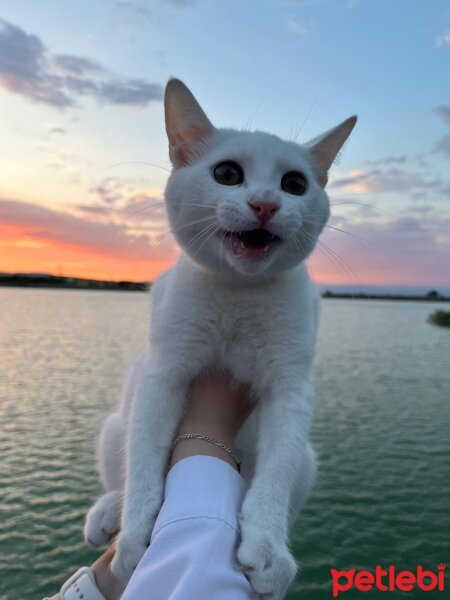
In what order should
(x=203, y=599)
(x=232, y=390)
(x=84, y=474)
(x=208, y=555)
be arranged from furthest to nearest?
(x=84, y=474)
(x=232, y=390)
(x=208, y=555)
(x=203, y=599)

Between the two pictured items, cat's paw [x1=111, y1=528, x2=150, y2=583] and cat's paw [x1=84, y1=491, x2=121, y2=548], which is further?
cat's paw [x1=84, y1=491, x2=121, y2=548]

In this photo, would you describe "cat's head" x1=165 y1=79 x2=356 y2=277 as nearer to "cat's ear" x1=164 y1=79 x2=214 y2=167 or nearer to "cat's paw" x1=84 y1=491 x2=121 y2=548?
"cat's ear" x1=164 y1=79 x2=214 y2=167

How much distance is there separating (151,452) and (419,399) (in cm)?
1264

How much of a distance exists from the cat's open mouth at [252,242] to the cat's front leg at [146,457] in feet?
1.92

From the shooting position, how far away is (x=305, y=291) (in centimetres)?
246

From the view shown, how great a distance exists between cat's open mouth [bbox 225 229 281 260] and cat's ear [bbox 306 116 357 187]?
56 centimetres

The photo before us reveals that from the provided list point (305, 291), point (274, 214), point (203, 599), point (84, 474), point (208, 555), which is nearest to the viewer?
point (203, 599)

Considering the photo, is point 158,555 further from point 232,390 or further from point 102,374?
point 102,374

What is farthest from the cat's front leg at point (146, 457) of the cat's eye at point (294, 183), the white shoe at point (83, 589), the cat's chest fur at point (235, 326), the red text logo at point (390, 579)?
the red text logo at point (390, 579)

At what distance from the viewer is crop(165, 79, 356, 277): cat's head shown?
202 centimetres

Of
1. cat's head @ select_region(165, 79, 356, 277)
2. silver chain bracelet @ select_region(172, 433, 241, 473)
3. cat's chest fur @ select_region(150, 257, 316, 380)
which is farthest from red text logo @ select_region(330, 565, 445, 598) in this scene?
cat's head @ select_region(165, 79, 356, 277)

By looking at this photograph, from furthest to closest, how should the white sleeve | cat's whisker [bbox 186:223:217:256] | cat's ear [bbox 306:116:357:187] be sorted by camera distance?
cat's ear [bbox 306:116:357:187]
cat's whisker [bbox 186:223:217:256]
the white sleeve

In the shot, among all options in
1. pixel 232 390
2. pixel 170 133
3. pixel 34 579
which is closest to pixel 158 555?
pixel 232 390

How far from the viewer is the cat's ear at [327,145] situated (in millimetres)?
2410
